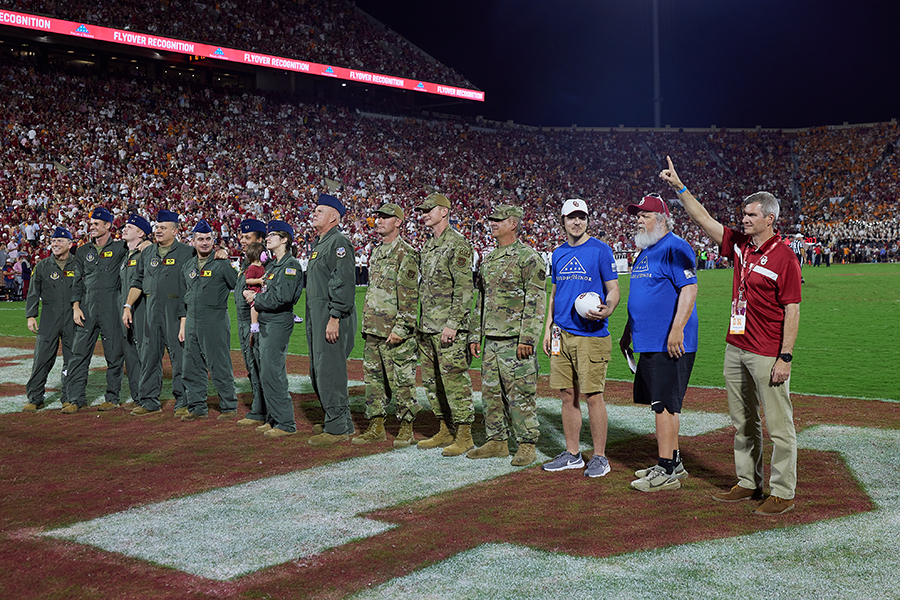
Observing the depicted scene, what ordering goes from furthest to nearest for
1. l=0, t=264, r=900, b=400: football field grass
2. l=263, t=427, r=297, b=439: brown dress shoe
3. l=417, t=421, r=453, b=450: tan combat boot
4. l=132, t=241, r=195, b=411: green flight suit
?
l=0, t=264, r=900, b=400: football field grass < l=132, t=241, r=195, b=411: green flight suit < l=263, t=427, r=297, b=439: brown dress shoe < l=417, t=421, r=453, b=450: tan combat boot

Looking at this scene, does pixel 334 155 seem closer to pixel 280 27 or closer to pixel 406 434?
pixel 280 27

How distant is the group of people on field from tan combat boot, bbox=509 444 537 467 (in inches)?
0.6

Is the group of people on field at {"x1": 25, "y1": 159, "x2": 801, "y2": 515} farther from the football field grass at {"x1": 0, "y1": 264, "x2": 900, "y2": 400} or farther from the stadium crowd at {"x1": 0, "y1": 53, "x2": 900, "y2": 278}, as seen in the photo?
the stadium crowd at {"x1": 0, "y1": 53, "x2": 900, "y2": 278}

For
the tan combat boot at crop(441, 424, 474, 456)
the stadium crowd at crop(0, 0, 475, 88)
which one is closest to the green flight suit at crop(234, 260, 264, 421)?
the tan combat boot at crop(441, 424, 474, 456)

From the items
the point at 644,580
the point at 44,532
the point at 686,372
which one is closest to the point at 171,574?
the point at 44,532

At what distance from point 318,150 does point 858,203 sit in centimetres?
3647

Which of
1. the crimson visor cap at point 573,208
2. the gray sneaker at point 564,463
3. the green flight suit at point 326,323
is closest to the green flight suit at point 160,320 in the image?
the green flight suit at point 326,323

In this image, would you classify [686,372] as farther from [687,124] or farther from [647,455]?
[687,124]

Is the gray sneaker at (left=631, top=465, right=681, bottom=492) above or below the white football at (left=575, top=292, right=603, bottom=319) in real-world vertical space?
below

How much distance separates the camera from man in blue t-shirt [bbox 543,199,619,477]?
5.61 metres

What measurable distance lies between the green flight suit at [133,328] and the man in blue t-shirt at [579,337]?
17.1 feet

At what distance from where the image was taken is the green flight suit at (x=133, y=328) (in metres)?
8.77

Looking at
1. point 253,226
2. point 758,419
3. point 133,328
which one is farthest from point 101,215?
point 758,419

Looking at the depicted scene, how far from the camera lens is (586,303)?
549cm
